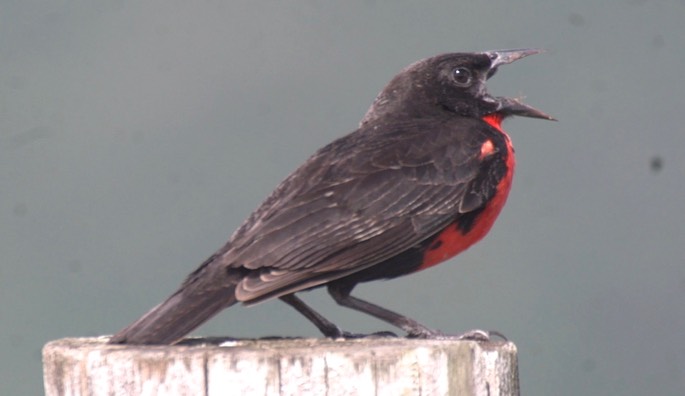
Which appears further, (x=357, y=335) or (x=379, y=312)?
(x=379, y=312)

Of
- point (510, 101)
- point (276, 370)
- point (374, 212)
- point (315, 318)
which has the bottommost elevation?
point (276, 370)

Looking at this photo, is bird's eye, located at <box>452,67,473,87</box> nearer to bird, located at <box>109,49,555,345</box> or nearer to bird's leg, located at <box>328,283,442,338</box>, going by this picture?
bird, located at <box>109,49,555,345</box>

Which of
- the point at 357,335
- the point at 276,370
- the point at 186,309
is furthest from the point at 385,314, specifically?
the point at 276,370

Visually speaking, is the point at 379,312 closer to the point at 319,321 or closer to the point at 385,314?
the point at 385,314

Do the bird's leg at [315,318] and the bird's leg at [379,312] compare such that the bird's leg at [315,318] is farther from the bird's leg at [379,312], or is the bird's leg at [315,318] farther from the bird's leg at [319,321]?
the bird's leg at [379,312]

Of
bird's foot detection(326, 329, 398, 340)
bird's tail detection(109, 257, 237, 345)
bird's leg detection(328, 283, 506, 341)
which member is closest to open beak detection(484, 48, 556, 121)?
bird's leg detection(328, 283, 506, 341)

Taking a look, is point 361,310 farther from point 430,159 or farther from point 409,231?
Result: point 430,159
